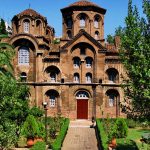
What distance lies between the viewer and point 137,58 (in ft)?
75.7

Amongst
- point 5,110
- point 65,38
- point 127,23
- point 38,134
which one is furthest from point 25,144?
point 65,38

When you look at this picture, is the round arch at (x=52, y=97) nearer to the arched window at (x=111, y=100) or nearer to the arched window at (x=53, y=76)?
the arched window at (x=53, y=76)

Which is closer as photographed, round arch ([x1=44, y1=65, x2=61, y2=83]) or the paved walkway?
the paved walkway

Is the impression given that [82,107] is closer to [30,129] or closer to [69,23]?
[69,23]

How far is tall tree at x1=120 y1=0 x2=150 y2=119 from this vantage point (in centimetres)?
2252

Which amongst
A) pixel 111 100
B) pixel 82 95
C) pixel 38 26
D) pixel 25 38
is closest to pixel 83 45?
pixel 82 95

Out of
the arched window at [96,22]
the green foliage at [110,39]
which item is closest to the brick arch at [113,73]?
the arched window at [96,22]

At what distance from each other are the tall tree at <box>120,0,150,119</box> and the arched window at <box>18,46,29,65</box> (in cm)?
2776

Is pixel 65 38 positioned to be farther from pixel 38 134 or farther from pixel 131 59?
pixel 131 59

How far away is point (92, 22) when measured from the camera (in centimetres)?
5350

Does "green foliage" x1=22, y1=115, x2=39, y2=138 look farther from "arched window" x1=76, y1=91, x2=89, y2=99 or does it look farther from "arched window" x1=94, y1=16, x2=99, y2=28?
"arched window" x1=94, y1=16, x2=99, y2=28

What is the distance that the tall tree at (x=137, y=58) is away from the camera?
73.9ft

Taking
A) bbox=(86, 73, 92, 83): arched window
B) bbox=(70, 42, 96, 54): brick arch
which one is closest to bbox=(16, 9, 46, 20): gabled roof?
bbox=(70, 42, 96, 54): brick arch

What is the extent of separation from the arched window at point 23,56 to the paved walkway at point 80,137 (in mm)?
9813
